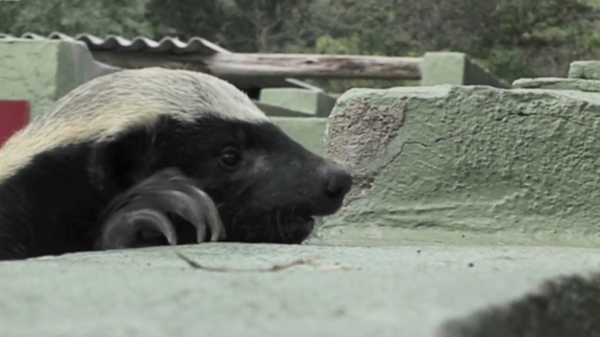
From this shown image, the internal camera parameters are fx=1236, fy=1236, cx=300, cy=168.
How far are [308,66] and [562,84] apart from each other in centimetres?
486

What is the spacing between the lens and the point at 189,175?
242cm

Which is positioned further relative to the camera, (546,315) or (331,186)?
(331,186)

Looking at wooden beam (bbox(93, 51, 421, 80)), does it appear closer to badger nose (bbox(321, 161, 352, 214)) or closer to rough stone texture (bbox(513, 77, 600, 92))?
rough stone texture (bbox(513, 77, 600, 92))

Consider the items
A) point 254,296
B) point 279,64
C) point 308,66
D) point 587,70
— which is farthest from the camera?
point 279,64

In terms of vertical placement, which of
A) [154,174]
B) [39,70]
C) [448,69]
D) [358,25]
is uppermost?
[154,174]

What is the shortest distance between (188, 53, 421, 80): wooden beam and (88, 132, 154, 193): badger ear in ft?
21.9

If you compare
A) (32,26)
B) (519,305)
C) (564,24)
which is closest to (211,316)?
(519,305)

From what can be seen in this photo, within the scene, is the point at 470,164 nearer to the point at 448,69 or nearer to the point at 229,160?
the point at 229,160

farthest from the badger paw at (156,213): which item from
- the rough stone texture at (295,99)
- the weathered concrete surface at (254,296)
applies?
the rough stone texture at (295,99)

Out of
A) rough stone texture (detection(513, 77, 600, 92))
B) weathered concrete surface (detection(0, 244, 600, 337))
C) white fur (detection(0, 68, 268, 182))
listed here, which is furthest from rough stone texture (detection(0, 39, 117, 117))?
weathered concrete surface (detection(0, 244, 600, 337))

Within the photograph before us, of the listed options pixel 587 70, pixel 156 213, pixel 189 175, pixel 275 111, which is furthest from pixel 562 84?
pixel 275 111

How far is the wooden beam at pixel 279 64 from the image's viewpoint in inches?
357

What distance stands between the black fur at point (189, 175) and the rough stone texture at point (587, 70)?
2.61 m

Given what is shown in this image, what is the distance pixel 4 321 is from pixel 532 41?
1978cm
